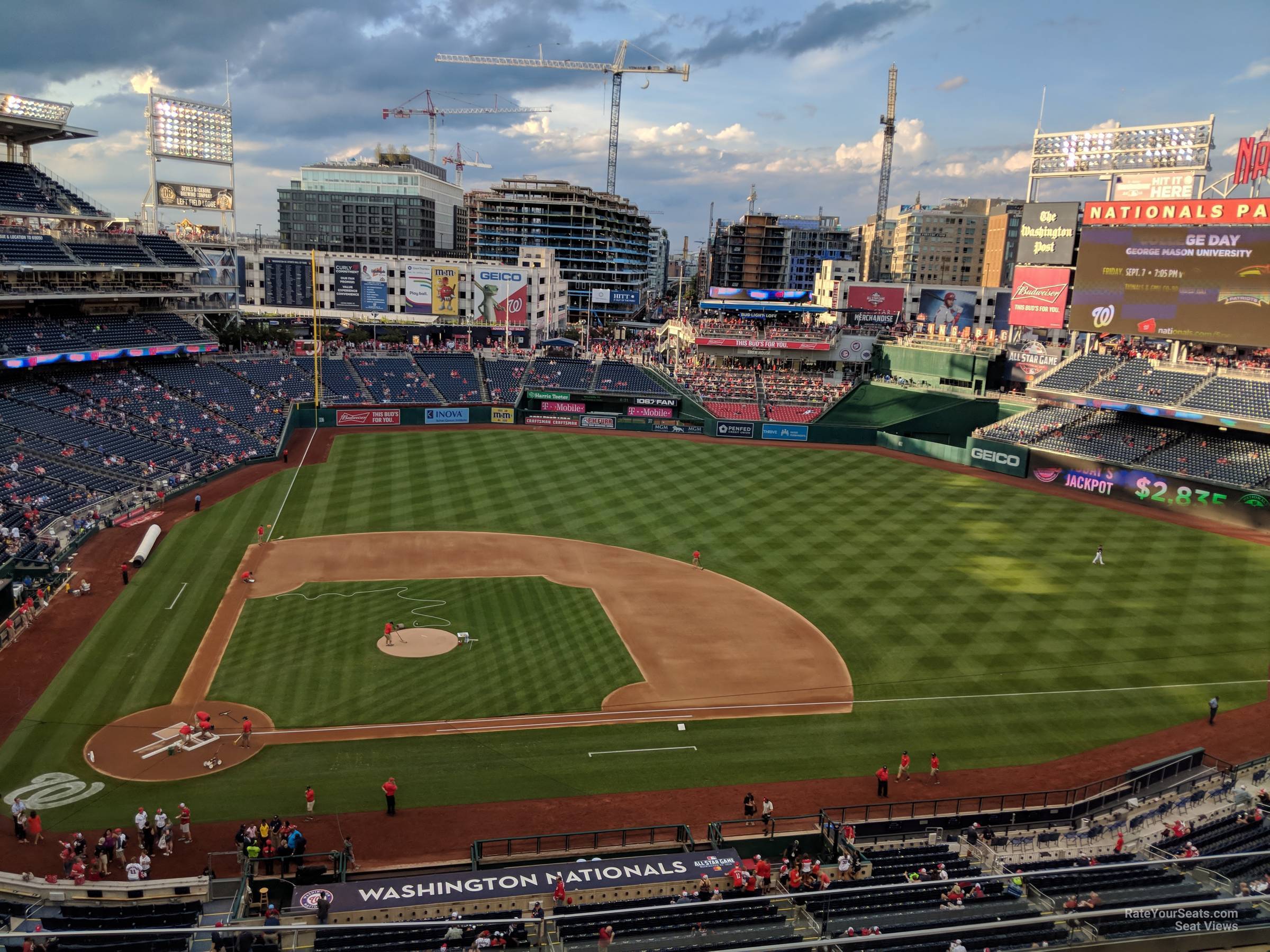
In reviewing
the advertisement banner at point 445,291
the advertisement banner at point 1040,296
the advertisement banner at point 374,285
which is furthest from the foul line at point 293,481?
the advertisement banner at point 1040,296

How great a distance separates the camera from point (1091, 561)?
128 ft

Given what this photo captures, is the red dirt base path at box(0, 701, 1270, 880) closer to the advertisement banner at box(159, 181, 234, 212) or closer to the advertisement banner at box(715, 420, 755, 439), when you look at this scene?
the advertisement banner at box(715, 420, 755, 439)

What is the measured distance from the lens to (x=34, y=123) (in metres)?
52.9

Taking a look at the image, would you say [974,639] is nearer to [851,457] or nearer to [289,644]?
[289,644]

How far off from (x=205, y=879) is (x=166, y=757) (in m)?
7.21

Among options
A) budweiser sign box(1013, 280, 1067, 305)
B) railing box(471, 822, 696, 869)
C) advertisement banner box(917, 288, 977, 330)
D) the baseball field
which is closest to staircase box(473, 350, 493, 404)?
the baseball field

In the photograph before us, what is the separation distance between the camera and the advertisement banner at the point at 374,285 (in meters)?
83.9

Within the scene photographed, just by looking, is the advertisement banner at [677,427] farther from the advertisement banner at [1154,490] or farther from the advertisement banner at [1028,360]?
the advertisement banner at [1154,490]

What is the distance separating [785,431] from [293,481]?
35.2 m

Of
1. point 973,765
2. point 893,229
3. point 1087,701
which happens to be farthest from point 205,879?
point 893,229

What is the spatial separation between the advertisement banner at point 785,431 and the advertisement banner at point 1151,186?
81.7ft

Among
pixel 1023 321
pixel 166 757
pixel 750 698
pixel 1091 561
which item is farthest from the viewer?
pixel 1023 321

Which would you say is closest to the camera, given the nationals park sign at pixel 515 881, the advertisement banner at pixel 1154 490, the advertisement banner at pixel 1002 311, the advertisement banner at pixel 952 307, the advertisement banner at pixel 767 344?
the nationals park sign at pixel 515 881

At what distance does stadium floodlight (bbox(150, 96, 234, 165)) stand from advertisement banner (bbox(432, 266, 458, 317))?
67.0ft
